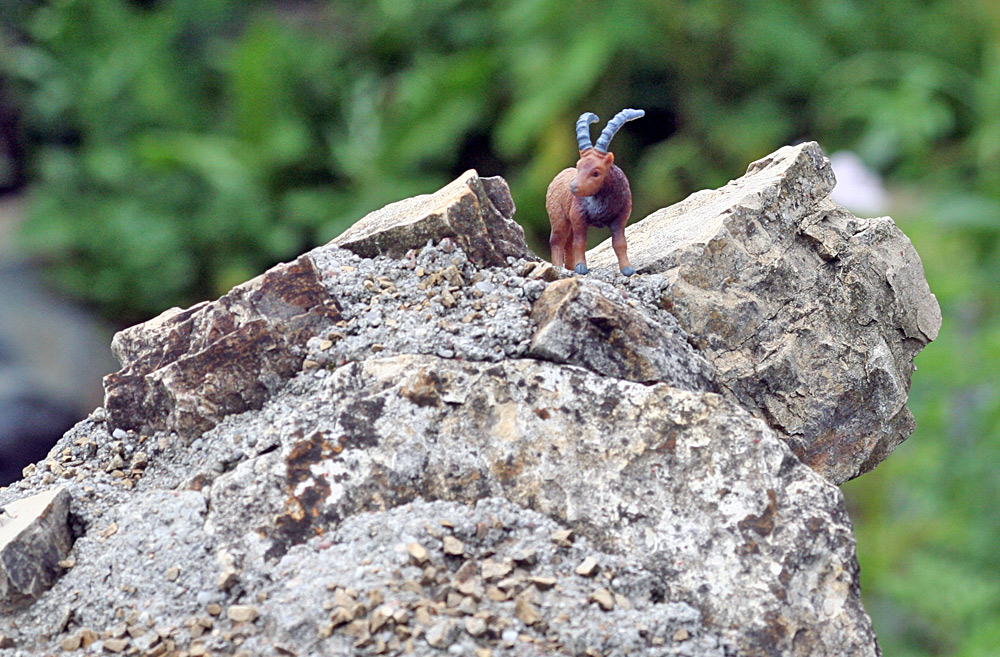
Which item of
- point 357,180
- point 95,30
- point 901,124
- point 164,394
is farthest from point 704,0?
point 164,394

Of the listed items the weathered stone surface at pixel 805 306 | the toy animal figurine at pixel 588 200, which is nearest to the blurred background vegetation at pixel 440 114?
the weathered stone surface at pixel 805 306

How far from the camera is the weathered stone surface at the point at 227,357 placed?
2.99 metres

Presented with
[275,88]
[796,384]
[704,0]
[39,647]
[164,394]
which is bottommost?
[39,647]

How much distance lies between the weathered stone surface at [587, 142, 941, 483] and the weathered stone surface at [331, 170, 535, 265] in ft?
1.55

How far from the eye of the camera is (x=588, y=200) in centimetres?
334

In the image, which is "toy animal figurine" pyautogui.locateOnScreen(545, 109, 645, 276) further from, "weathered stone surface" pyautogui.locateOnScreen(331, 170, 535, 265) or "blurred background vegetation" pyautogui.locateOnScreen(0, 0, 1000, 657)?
"blurred background vegetation" pyautogui.locateOnScreen(0, 0, 1000, 657)

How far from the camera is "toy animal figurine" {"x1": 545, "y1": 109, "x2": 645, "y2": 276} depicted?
10.5ft

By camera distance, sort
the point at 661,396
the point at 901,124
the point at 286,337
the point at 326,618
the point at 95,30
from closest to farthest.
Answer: the point at 326,618
the point at 661,396
the point at 286,337
the point at 901,124
the point at 95,30

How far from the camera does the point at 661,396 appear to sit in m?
2.75

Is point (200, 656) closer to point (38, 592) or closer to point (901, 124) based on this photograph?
point (38, 592)

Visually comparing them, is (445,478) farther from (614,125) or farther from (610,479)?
(614,125)

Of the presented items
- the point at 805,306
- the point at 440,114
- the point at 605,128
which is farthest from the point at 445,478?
the point at 440,114

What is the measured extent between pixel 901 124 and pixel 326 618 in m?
8.63

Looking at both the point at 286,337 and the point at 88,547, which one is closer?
the point at 88,547
